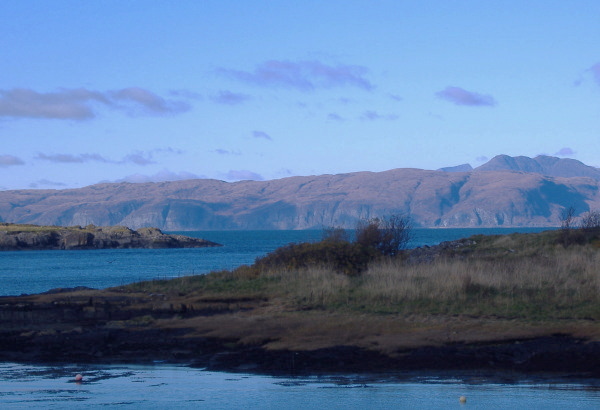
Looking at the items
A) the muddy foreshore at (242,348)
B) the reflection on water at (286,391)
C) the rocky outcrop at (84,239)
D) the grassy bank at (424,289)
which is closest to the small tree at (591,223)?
the grassy bank at (424,289)

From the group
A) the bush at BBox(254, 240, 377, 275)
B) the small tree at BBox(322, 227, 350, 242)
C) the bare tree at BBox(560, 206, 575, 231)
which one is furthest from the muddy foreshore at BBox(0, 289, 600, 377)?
the bare tree at BBox(560, 206, 575, 231)

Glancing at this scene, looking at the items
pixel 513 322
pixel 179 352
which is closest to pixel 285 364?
pixel 179 352

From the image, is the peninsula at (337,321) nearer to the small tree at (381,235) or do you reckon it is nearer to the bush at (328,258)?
the bush at (328,258)

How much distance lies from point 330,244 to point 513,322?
12509 mm

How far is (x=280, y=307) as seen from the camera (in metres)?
21.3

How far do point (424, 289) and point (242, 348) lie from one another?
6.66 metres

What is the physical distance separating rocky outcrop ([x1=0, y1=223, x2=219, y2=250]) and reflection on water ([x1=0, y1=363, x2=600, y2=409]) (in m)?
109

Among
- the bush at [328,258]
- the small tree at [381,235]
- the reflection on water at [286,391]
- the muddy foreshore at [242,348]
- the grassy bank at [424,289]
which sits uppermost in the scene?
the small tree at [381,235]

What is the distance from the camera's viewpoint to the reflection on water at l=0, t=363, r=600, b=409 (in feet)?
40.0

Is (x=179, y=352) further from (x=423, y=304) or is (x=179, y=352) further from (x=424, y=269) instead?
(x=424, y=269)

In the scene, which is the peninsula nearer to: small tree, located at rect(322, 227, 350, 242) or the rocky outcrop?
small tree, located at rect(322, 227, 350, 242)

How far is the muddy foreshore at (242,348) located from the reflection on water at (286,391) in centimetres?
78

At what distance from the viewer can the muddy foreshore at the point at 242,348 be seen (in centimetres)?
1494

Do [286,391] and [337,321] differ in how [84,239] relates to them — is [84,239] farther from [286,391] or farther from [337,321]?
[286,391]
